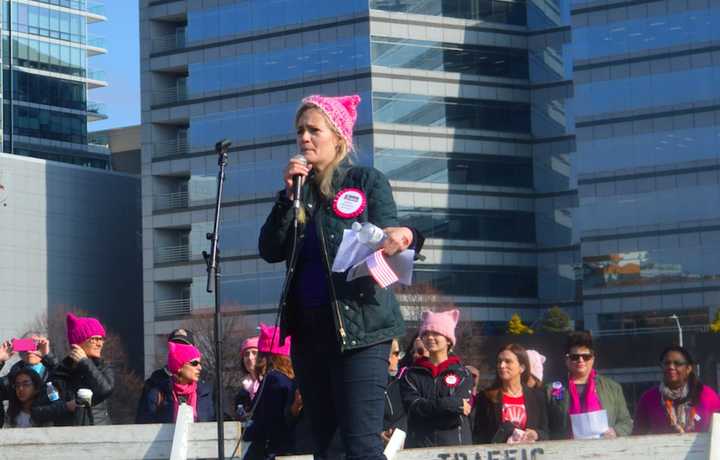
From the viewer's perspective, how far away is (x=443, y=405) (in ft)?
36.1

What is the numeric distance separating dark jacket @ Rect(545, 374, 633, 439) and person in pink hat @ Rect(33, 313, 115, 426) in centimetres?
295

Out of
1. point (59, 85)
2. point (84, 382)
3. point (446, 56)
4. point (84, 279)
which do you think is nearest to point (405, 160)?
point (446, 56)

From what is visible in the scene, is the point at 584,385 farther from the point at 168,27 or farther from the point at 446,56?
the point at 168,27

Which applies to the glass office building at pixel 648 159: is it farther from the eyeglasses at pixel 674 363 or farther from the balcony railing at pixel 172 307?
the eyeglasses at pixel 674 363

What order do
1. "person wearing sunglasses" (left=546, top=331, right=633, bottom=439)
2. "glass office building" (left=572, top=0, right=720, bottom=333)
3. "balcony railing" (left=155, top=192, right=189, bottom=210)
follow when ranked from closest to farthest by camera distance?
1. "person wearing sunglasses" (left=546, top=331, right=633, bottom=439)
2. "glass office building" (left=572, top=0, right=720, bottom=333)
3. "balcony railing" (left=155, top=192, right=189, bottom=210)

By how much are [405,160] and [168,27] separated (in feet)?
54.0

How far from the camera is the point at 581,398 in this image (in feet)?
37.4

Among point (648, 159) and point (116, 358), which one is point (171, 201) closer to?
point (116, 358)

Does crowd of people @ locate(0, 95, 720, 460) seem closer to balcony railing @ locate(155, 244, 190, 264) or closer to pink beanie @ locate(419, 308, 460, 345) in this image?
pink beanie @ locate(419, 308, 460, 345)

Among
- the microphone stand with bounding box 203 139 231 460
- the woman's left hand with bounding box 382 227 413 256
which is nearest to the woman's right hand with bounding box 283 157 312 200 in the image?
the woman's left hand with bounding box 382 227 413 256

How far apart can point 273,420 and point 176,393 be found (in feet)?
7.35

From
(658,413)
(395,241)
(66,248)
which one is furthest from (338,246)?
(66,248)

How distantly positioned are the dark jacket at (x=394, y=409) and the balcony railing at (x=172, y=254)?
7893cm

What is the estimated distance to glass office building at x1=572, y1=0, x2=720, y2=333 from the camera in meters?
78.3
